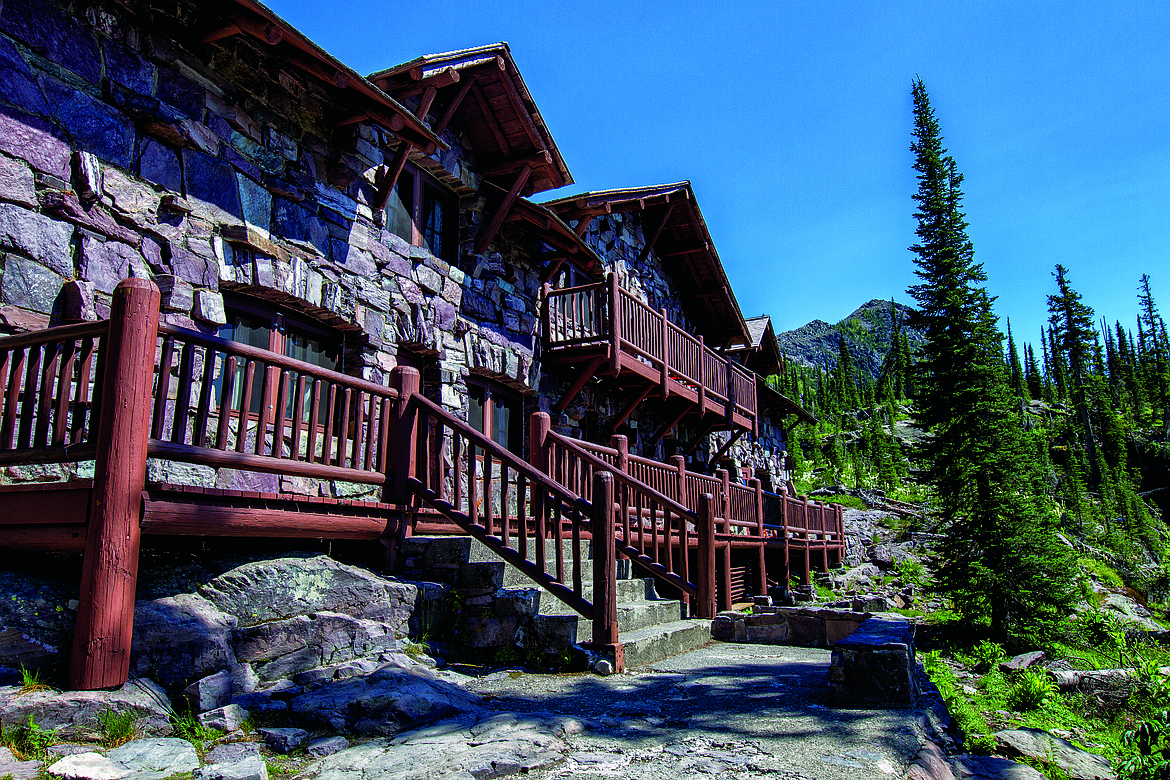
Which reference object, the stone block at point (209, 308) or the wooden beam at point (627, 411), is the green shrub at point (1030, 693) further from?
the stone block at point (209, 308)

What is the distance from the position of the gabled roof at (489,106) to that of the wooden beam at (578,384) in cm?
307

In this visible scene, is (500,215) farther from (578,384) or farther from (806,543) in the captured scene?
(806,543)

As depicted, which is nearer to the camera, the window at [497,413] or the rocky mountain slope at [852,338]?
the window at [497,413]

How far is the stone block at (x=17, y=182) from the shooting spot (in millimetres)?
5891

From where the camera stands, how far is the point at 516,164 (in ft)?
39.4

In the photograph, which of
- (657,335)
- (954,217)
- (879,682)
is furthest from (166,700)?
(954,217)

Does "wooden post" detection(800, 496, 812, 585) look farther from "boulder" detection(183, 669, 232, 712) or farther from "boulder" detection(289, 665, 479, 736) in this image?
"boulder" detection(183, 669, 232, 712)

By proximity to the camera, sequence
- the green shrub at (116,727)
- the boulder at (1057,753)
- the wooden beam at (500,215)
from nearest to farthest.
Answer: the green shrub at (116,727), the boulder at (1057,753), the wooden beam at (500,215)

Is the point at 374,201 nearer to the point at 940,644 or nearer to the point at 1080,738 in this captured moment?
the point at 1080,738

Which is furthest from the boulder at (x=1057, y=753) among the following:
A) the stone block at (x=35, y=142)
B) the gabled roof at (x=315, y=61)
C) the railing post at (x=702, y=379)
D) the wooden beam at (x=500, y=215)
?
the railing post at (x=702, y=379)

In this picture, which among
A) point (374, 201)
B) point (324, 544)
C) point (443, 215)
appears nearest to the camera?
point (324, 544)

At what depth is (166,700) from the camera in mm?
4391

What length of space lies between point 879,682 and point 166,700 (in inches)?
171

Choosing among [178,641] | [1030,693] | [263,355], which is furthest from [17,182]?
[1030,693]
